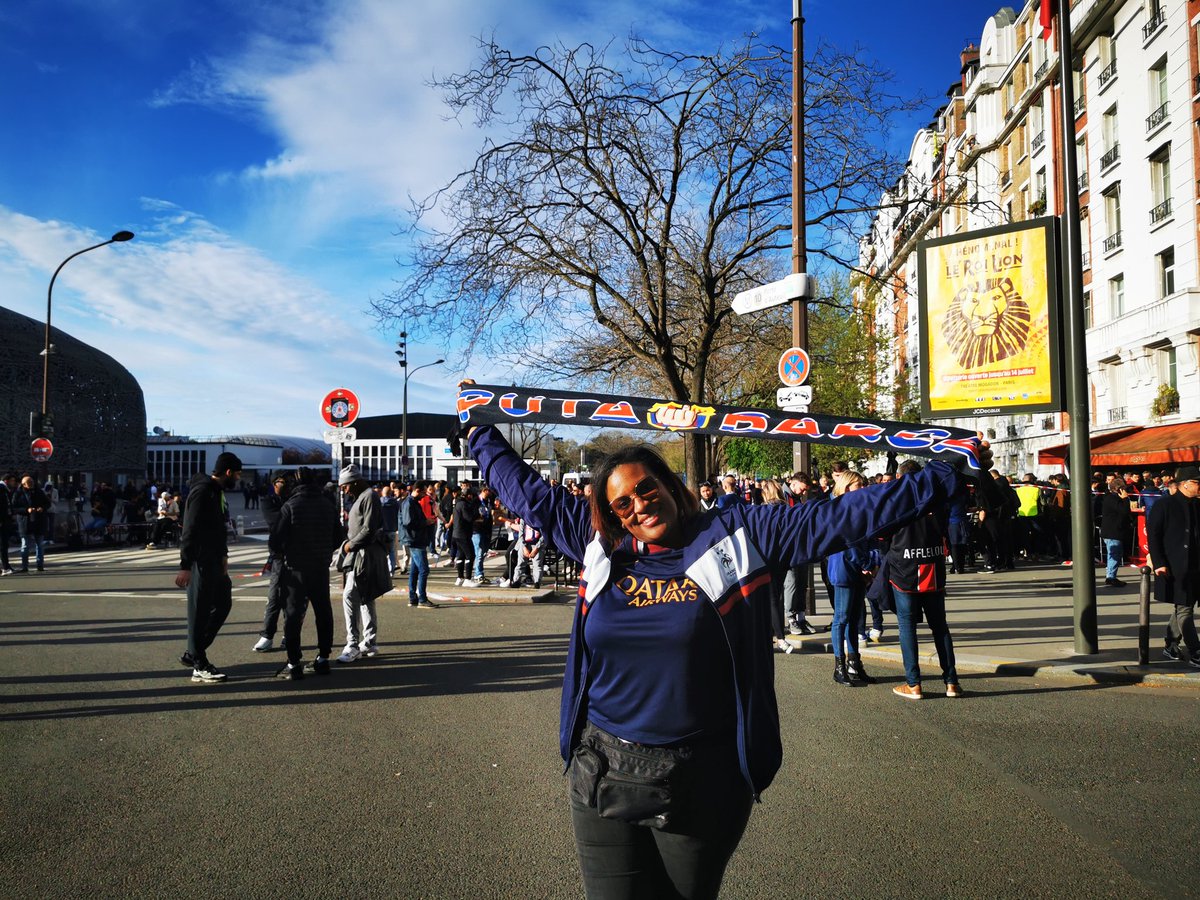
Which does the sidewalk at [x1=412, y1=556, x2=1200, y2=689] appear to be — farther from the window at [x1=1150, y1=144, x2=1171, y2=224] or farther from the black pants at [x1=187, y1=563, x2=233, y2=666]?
the window at [x1=1150, y1=144, x2=1171, y2=224]

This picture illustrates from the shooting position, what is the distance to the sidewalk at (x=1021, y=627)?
25.9ft

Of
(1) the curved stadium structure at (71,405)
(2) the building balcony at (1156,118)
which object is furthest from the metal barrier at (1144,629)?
(1) the curved stadium structure at (71,405)

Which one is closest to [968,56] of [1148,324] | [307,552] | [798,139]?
[1148,324]

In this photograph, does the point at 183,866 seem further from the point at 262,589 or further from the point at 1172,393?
the point at 1172,393

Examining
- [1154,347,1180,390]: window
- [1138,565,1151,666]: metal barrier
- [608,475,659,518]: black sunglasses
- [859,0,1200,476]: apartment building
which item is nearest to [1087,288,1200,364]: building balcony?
[859,0,1200,476]: apartment building

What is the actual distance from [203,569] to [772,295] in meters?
6.86

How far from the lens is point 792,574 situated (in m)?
10.2

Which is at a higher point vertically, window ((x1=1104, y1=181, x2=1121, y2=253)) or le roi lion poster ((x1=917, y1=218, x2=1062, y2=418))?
window ((x1=1104, y1=181, x2=1121, y2=253))

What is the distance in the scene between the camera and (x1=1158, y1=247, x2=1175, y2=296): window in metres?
25.2

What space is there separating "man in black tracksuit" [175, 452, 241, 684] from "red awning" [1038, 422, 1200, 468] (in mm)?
20516

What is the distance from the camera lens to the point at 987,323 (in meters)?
9.70

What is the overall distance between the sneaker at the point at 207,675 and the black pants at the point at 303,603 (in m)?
0.61

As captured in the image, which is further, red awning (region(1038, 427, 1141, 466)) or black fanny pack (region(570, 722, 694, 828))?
red awning (region(1038, 427, 1141, 466))

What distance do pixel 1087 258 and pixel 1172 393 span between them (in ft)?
26.7
